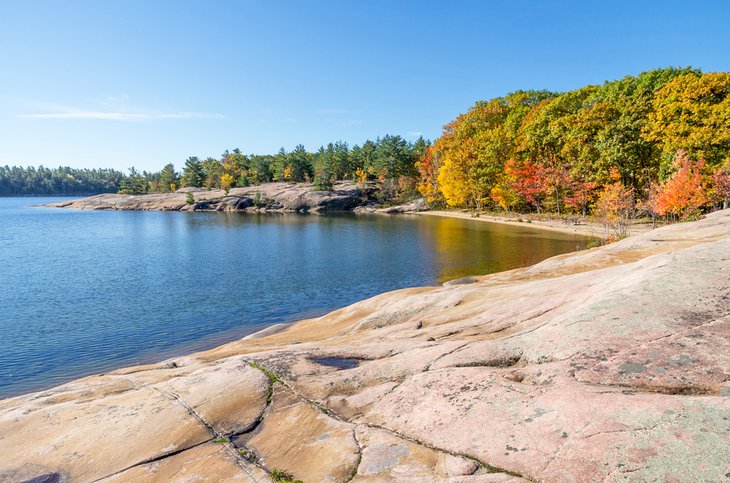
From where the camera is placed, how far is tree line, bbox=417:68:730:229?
46.0 m

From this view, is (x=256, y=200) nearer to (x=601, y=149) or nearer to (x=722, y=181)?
(x=601, y=149)

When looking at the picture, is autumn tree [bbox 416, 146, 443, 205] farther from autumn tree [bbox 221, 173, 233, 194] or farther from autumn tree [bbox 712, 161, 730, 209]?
autumn tree [bbox 221, 173, 233, 194]

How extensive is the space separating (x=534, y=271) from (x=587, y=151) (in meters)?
48.7

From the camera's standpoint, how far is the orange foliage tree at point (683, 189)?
140 feet

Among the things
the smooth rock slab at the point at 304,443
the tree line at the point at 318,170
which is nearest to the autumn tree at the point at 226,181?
the tree line at the point at 318,170

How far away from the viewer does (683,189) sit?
42.5 m

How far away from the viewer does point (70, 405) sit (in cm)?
1005

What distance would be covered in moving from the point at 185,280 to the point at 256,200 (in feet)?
327

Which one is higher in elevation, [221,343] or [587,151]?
[587,151]

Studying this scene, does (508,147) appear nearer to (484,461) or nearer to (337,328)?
(337,328)

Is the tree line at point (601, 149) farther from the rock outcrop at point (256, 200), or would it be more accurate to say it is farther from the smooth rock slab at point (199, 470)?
the smooth rock slab at point (199, 470)

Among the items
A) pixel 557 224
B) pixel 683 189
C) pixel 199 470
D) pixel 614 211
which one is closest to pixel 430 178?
pixel 557 224

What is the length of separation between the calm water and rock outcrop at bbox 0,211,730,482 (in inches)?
417

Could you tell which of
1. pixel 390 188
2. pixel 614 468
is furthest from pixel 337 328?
pixel 390 188
